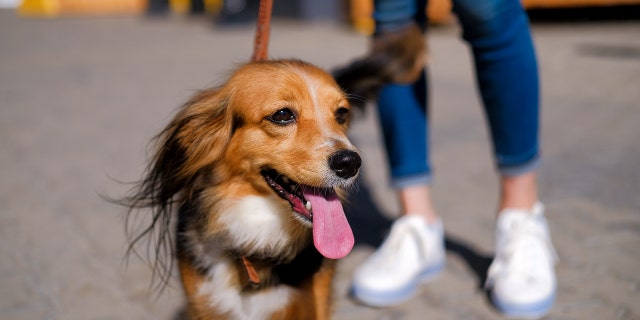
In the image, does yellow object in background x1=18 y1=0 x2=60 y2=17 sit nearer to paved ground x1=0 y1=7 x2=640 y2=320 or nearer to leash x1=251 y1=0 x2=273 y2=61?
paved ground x1=0 y1=7 x2=640 y2=320

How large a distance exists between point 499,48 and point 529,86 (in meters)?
0.21

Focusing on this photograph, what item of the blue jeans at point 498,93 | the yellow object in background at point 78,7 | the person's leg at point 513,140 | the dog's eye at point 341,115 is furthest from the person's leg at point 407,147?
the yellow object in background at point 78,7

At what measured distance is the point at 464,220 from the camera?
12.1ft

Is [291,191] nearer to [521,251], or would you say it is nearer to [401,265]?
[401,265]

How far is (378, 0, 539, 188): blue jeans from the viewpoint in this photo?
2.53m

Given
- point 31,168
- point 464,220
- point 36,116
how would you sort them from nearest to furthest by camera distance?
point 464,220 → point 31,168 → point 36,116

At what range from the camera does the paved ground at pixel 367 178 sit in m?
2.82

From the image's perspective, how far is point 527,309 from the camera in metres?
2.54

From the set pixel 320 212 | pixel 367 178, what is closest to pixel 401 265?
pixel 320 212

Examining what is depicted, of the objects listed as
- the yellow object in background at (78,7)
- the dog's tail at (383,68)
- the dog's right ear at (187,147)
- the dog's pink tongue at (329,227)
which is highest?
the dog's tail at (383,68)

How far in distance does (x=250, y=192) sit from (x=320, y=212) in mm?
294

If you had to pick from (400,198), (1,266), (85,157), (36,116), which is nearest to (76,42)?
(36,116)

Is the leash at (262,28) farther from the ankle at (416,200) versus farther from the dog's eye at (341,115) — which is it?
the ankle at (416,200)

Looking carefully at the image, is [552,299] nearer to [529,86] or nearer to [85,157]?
[529,86]
